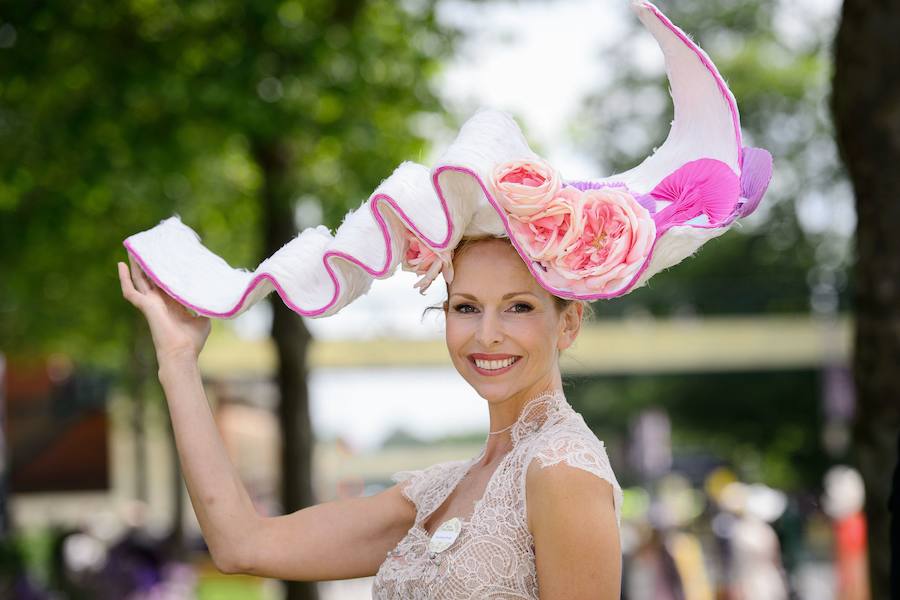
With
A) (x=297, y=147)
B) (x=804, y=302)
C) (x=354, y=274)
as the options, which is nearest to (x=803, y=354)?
(x=804, y=302)

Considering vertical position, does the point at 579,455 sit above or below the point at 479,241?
below

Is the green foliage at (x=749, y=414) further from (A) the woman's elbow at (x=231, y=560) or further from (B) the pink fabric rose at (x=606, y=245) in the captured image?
(B) the pink fabric rose at (x=606, y=245)

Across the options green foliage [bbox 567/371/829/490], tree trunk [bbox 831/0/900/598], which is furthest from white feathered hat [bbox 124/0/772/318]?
green foliage [bbox 567/371/829/490]

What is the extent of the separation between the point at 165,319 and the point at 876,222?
332 cm

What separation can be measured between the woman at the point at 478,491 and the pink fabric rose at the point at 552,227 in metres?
0.13

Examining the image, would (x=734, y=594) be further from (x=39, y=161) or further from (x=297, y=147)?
(x=39, y=161)

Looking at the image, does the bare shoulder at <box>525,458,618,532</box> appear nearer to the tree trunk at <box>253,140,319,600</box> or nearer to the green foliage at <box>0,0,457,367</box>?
the green foliage at <box>0,0,457,367</box>

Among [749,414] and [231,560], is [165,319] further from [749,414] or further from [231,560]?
[749,414]

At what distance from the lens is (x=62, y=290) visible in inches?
743

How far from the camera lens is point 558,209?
2.75m

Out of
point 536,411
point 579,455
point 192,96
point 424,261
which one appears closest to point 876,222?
point 536,411

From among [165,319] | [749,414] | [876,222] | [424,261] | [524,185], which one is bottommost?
[749,414]

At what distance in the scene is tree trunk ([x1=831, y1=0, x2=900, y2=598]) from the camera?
17.3ft

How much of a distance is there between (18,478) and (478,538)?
40.4 metres
